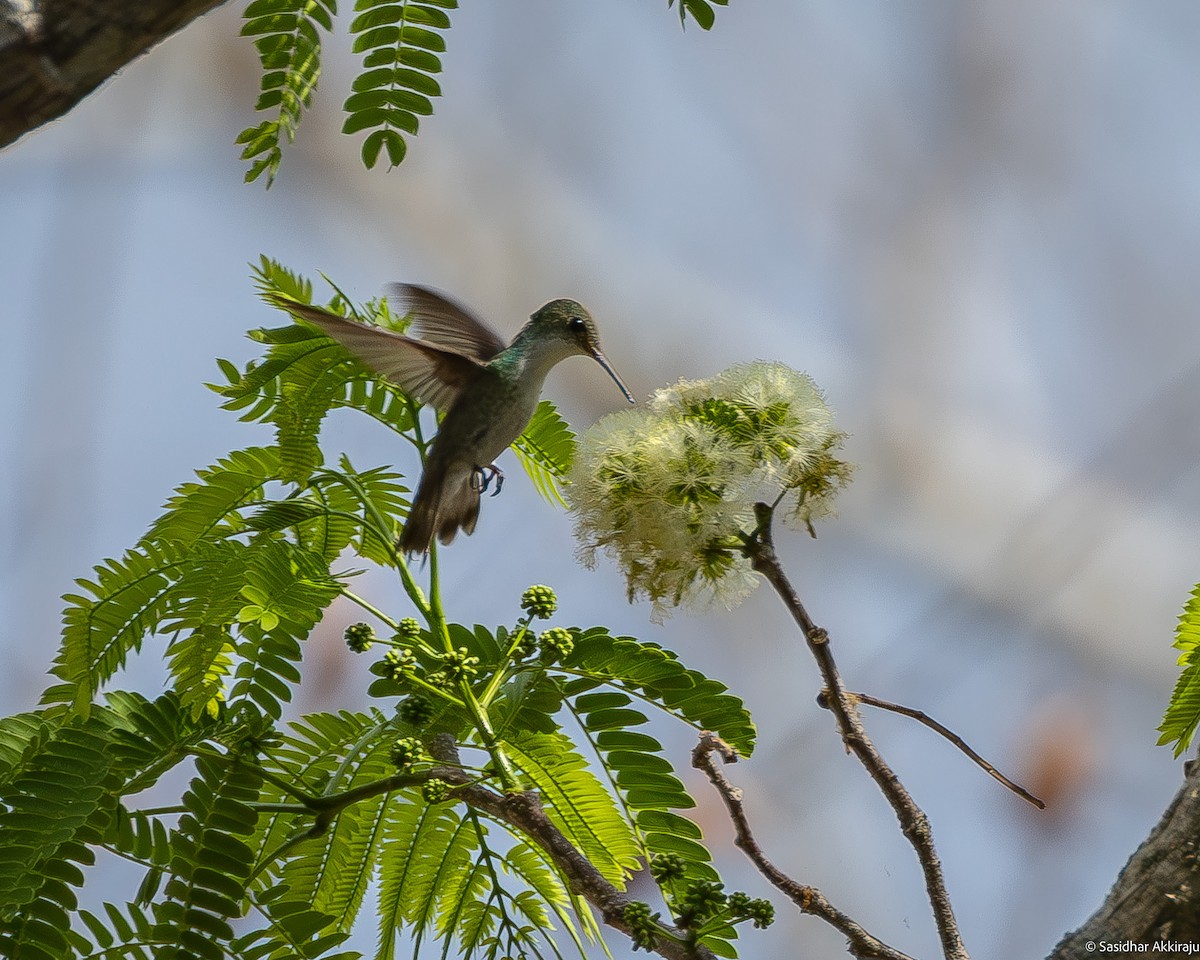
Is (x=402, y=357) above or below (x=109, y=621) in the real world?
above

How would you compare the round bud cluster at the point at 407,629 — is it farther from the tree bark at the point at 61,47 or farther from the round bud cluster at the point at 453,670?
the tree bark at the point at 61,47

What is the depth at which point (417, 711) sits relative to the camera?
145 cm

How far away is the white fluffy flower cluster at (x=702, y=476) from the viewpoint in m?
1.42

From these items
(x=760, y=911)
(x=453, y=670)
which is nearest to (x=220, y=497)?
(x=453, y=670)

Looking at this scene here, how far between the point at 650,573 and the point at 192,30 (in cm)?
453

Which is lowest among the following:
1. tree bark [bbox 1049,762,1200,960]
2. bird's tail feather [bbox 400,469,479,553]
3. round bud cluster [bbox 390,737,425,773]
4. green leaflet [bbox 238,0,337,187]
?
tree bark [bbox 1049,762,1200,960]

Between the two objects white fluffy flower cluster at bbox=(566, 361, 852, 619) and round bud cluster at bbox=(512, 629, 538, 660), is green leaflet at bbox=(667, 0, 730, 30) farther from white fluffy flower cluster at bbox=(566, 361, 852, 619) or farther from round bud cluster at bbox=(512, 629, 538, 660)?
round bud cluster at bbox=(512, 629, 538, 660)

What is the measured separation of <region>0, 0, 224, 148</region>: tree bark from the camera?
729mm

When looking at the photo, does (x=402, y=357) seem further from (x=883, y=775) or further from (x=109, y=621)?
(x=883, y=775)

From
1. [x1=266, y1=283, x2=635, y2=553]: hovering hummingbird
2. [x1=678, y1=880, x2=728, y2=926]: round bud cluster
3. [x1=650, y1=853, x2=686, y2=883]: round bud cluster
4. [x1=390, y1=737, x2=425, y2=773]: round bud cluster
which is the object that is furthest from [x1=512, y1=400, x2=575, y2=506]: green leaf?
[x1=678, y1=880, x2=728, y2=926]: round bud cluster

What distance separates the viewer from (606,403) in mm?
4875

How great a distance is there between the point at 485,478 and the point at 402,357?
1.20ft

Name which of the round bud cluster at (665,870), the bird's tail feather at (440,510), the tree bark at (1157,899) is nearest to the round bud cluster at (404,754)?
the round bud cluster at (665,870)

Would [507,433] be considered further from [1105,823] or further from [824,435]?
[1105,823]
